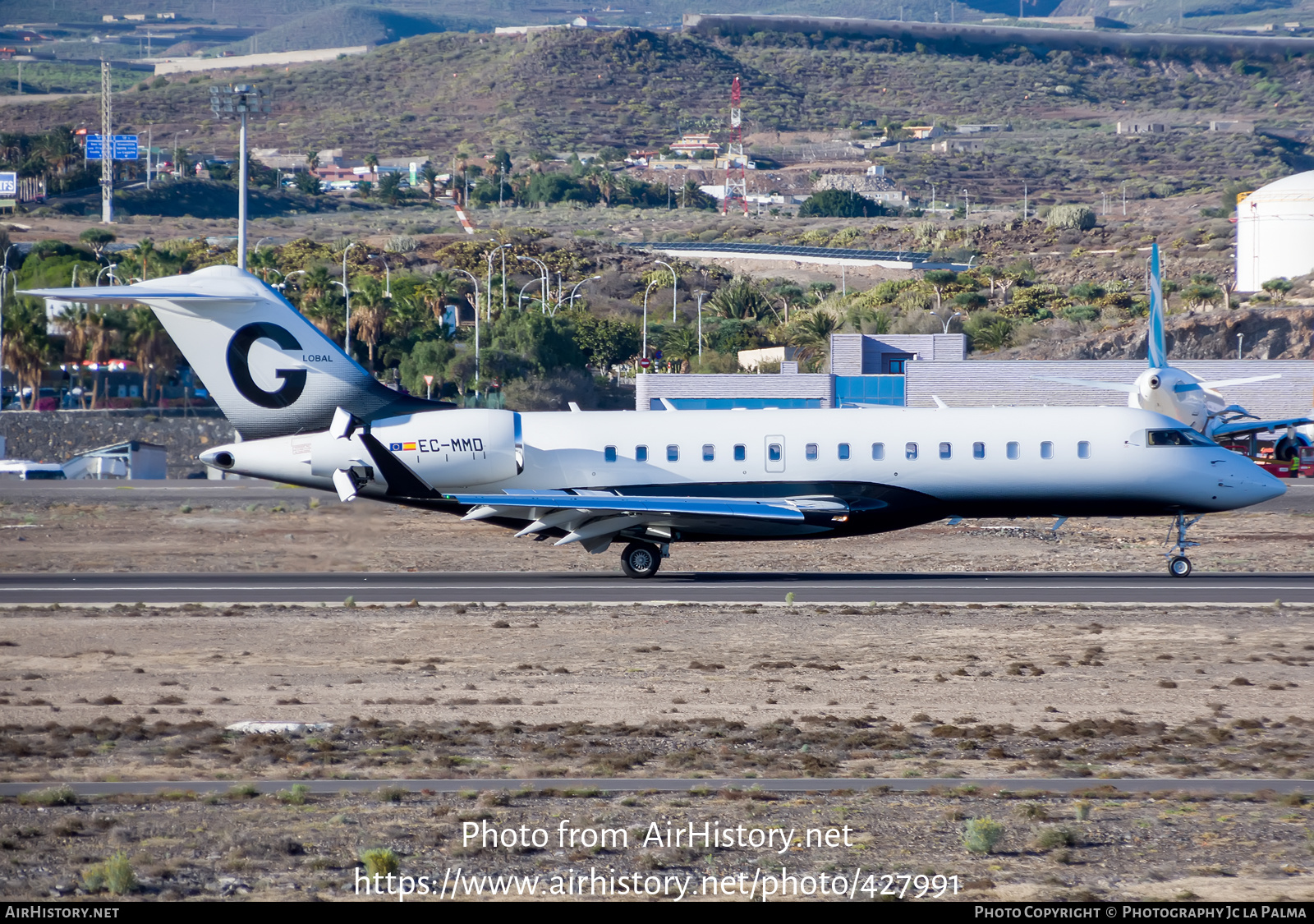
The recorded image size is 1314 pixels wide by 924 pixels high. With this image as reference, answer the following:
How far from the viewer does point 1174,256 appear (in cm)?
13288

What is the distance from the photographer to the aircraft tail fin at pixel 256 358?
97.2ft

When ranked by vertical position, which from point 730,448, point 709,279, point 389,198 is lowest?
point 730,448

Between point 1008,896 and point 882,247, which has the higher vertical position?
point 882,247

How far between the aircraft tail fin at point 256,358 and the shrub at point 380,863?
20.4 metres

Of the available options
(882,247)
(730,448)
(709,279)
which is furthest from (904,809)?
(882,247)

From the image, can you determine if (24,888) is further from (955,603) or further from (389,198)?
(389,198)

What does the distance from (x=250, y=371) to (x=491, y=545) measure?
9867 mm

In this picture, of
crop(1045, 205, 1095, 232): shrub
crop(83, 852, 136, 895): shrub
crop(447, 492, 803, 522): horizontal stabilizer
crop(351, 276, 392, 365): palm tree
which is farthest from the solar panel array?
crop(83, 852, 136, 895): shrub

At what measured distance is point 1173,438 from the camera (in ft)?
97.3

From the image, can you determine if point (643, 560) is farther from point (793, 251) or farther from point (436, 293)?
point (793, 251)

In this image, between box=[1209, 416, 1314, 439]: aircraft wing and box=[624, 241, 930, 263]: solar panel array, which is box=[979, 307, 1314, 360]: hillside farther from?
box=[624, 241, 930, 263]: solar panel array

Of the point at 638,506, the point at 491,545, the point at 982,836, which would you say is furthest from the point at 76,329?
the point at 982,836

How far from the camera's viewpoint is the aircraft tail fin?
97.2 ft

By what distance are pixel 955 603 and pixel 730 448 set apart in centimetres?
618
